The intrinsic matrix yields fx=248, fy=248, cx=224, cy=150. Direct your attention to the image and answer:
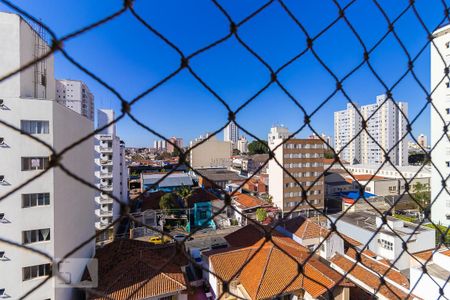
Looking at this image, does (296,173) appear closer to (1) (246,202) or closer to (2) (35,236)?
(1) (246,202)

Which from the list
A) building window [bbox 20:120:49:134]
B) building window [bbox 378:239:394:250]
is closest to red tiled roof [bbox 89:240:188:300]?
building window [bbox 20:120:49:134]

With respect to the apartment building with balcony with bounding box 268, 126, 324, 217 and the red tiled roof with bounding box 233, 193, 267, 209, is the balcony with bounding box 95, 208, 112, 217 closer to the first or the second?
the red tiled roof with bounding box 233, 193, 267, 209

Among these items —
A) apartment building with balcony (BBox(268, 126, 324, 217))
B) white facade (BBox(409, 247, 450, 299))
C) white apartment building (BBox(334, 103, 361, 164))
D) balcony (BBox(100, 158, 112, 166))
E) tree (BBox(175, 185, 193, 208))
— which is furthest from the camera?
white apartment building (BBox(334, 103, 361, 164))

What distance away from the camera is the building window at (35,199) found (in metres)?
3.43

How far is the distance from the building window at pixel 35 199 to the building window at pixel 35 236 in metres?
0.37

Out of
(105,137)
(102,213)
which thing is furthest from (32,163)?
(102,213)

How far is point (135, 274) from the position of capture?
148 inches

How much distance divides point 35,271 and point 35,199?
1076 millimetres

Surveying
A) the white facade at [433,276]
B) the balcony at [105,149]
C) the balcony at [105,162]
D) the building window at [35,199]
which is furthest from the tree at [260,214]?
the building window at [35,199]

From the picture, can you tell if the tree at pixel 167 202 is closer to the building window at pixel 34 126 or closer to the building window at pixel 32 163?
the building window at pixel 32 163

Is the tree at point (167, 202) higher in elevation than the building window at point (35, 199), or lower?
lower

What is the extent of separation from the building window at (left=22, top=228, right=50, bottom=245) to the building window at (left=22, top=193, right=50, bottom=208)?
0.37 metres

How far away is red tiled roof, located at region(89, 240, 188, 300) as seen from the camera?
354 centimetres

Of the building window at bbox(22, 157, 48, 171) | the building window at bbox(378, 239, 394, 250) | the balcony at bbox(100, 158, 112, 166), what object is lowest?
the building window at bbox(378, 239, 394, 250)
